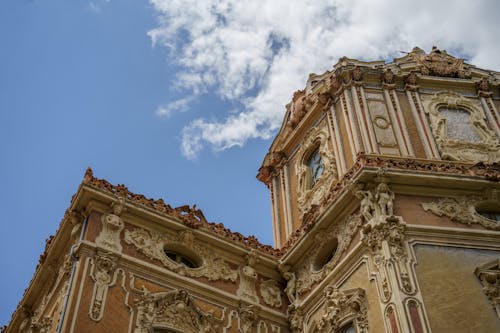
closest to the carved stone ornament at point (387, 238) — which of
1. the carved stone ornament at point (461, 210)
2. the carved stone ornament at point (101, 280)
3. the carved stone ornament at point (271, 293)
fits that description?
the carved stone ornament at point (461, 210)

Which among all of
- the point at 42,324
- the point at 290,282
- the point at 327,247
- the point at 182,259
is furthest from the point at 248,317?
the point at 42,324

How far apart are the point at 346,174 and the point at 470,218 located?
3.76m

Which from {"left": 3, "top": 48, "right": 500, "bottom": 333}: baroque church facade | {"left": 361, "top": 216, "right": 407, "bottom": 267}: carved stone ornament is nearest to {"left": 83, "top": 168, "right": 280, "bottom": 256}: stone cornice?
{"left": 3, "top": 48, "right": 500, "bottom": 333}: baroque church facade

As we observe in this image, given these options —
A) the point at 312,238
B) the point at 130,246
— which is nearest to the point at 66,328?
the point at 130,246

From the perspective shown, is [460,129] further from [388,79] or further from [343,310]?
[343,310]

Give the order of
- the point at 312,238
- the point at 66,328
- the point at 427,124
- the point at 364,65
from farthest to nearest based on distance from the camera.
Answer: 1. the point at 364,65
2. the point at 427,124
3. the point at 312,238
4. the point at 66,328

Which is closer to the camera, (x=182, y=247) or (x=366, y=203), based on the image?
(x=366, y=203)

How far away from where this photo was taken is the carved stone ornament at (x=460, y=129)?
23.6m

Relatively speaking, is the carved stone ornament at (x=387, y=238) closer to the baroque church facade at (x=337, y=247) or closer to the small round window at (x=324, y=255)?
the baroque church facade at (x=337, y=247)

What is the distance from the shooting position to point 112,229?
67.3 feet

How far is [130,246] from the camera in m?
20.5

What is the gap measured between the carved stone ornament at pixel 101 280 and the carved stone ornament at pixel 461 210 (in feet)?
28.7

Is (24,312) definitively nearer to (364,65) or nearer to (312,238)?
(312,238)

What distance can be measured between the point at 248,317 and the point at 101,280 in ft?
14.8
